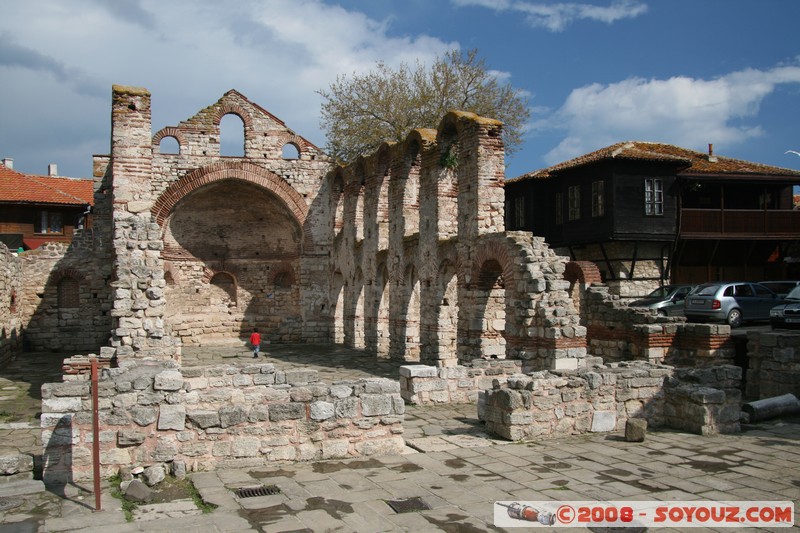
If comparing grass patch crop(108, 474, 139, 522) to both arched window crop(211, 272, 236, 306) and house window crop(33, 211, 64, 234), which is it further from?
house window crop(33, 211, 64, 234)

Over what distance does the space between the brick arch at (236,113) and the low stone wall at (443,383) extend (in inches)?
599

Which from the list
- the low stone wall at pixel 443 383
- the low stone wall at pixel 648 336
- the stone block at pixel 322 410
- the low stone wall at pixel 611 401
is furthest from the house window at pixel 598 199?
the stone block at pixel 322 410

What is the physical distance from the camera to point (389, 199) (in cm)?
2139

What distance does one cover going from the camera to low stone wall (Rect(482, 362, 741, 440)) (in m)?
9.49

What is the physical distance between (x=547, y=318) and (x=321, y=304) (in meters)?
13.8

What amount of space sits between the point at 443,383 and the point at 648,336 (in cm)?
605

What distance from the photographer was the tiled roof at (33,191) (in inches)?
1276

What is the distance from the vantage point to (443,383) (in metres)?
12.3

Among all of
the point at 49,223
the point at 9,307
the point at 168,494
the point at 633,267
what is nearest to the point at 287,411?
the point at 168,494

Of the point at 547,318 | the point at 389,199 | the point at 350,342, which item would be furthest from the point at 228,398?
the point at 350,342

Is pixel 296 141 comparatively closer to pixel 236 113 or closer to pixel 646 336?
pixel 236 113

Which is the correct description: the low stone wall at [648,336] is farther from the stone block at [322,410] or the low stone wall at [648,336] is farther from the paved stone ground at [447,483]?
the stone block at [322,410]

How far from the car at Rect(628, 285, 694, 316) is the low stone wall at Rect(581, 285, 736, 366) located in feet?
11.0

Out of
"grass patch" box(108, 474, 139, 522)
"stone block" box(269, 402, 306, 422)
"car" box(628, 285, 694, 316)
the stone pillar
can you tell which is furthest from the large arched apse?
"grass patch" box(108, 474, 139, 522)
